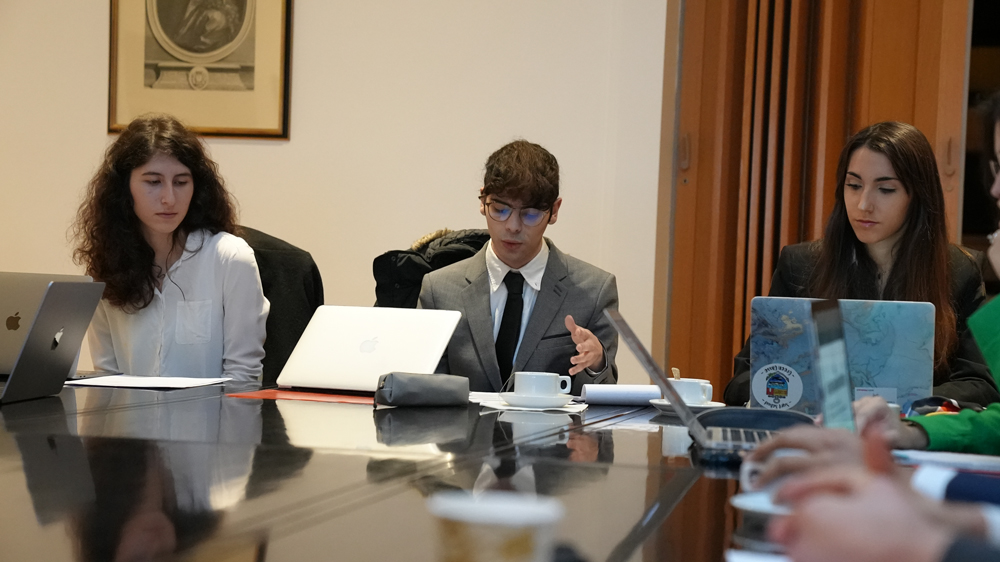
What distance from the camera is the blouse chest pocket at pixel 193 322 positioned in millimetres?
2688

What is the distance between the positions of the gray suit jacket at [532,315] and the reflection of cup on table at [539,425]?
87 cm

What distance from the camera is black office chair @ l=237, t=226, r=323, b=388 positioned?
2967 millimetres

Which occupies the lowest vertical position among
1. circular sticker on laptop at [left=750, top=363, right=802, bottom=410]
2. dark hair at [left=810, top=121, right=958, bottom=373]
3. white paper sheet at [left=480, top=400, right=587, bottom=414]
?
white paper sheet at [left=480, top=400, right=587, bottom=414]

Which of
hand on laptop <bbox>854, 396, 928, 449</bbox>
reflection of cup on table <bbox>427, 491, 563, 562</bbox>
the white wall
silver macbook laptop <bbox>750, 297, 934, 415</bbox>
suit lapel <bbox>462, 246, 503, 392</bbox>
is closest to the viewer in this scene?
reflection of cup on table <bbox>427, 491, 563, 562</bbox>

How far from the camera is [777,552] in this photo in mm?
689

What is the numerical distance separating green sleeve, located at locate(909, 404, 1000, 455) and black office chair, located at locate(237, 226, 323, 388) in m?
2.12

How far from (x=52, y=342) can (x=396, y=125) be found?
2400 mm

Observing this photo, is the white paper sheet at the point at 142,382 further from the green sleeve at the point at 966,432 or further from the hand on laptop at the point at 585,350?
the green sleeve at the point at 966,432

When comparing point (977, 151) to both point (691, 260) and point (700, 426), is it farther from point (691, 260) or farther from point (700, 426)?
point (700, 426)

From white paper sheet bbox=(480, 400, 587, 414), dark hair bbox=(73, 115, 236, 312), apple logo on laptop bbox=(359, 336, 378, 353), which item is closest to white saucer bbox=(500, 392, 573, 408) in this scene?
white paper sheet bbox=(480, 400, 587, 414)

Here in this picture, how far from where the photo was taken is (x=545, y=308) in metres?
2.67

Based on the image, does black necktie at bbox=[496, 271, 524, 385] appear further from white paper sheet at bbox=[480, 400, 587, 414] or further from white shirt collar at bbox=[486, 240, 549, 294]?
white paper sheet at bbox=[480, 400, 587, 414]

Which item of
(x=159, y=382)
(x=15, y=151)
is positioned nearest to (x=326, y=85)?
(x=15, y=151)

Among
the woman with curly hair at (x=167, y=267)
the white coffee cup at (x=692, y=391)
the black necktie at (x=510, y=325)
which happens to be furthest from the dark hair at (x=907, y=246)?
the woman with curly hair at (x=167, y=267)
